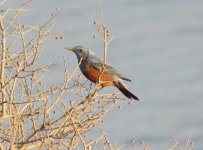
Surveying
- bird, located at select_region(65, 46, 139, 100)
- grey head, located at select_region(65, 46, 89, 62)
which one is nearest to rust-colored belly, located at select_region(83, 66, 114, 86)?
bird, located at select_region(65, 46, 139, 100)

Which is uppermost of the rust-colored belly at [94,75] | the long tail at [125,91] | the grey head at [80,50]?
the grey head at [80,50]

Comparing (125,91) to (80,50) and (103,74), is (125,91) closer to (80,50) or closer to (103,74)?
(103,74)

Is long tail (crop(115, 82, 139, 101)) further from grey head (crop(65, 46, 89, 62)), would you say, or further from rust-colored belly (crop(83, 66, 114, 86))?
grey head (crop(65, 46, 89, 62))

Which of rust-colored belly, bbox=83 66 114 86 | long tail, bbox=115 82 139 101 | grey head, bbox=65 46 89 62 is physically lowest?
long tail, bbox=115 82 139 101

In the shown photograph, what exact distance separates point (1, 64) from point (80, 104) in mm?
1634

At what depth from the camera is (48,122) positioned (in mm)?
9875

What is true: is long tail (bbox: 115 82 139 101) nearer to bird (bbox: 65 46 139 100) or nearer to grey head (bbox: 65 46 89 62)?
bird (bbox: 65 46 139 100)

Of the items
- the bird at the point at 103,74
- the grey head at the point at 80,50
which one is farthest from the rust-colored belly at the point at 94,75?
the grey head at the point at 80,50

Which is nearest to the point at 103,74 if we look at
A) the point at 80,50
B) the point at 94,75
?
the point at 94,75

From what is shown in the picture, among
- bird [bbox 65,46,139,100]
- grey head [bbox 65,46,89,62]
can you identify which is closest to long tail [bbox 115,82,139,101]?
bird [bbox 65,46,139,100]

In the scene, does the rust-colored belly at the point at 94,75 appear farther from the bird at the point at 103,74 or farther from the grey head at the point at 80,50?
the grey head at the point at 80,50

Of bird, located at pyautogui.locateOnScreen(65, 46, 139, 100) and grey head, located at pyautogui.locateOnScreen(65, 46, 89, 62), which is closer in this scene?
bird, located at pyautogui.locateOnScreen(65, 46, 139, 100)

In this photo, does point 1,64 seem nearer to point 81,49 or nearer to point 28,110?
point 28,110

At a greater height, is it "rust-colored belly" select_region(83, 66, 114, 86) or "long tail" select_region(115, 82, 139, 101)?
"rust-colored belly" select_region(83, 66, 114, 86)
